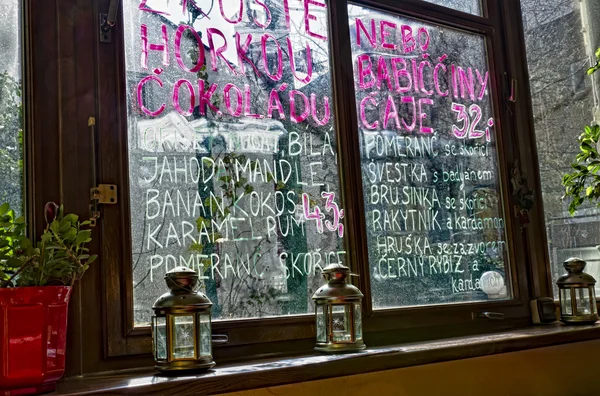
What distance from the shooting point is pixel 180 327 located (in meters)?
1.82

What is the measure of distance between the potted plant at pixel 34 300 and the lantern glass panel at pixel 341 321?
0.80 meters

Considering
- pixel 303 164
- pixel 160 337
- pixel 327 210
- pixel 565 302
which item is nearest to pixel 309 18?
pixel 303 164

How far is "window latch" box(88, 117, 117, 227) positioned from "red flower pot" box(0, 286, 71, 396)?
1.17 feet

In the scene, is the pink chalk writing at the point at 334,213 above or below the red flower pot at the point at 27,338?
above

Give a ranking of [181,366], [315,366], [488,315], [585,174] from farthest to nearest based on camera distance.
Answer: [585,174] < [488,315] < [315,366] < [181,366]

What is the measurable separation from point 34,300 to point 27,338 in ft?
0.27

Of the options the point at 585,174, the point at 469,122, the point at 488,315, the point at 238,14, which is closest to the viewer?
the point at 238,14

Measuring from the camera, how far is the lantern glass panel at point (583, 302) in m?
2.78

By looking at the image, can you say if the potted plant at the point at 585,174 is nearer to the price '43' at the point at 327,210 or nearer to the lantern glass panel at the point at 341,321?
the price '43' at the point at 327,210

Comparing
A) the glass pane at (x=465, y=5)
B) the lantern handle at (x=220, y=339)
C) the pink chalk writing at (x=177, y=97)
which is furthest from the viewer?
the glass pane at (x=465, y=5)

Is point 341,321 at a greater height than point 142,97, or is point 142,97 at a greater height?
point 142,97

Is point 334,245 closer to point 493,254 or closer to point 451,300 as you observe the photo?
point 451,300

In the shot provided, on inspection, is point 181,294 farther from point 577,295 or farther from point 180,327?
point 577,295

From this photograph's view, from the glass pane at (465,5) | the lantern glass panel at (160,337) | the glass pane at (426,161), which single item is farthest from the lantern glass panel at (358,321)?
the glass pane at (465,5)
